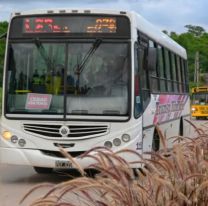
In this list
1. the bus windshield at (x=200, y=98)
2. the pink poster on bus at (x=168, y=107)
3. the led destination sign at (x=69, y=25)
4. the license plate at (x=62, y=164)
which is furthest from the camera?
the bus windshield at (x=200, y=98)

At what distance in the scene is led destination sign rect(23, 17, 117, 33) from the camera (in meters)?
11.5

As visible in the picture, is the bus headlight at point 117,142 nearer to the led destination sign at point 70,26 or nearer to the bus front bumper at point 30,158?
the bus front bumper at point 30,158

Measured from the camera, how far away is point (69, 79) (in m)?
11.3

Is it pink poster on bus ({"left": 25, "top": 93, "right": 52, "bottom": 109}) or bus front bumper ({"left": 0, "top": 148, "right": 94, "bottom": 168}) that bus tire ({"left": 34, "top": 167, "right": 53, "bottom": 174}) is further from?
pink poster on bus ({"left": 25, "top": 93, "right": 52, "bottom": 109})

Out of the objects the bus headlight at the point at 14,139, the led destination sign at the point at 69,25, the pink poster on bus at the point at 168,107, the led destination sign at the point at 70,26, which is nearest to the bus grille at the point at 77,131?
the bus headlight at the point at 14,139

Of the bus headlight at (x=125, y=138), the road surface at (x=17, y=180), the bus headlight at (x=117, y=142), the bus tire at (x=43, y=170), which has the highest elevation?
the bus headlight at (x=125, y=138)

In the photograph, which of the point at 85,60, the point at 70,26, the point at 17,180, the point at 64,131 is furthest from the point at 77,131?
the point at 70,26

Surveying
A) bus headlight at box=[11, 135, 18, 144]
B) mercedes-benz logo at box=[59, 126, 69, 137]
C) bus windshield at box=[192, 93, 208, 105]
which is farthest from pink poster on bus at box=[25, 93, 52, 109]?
bus windshield at box=[192, 93, 208, 105]

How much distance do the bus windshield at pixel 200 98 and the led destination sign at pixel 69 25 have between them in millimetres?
40101

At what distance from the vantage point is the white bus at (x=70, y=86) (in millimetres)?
11164

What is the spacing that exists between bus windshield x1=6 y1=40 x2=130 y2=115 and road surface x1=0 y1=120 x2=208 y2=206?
1.30 m

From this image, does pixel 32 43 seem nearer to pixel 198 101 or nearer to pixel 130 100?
pixel 130 100

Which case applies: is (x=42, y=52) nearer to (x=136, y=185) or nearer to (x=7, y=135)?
(x=7, y=135)

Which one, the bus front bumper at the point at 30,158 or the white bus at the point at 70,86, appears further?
the white bus at the point at 70,86
